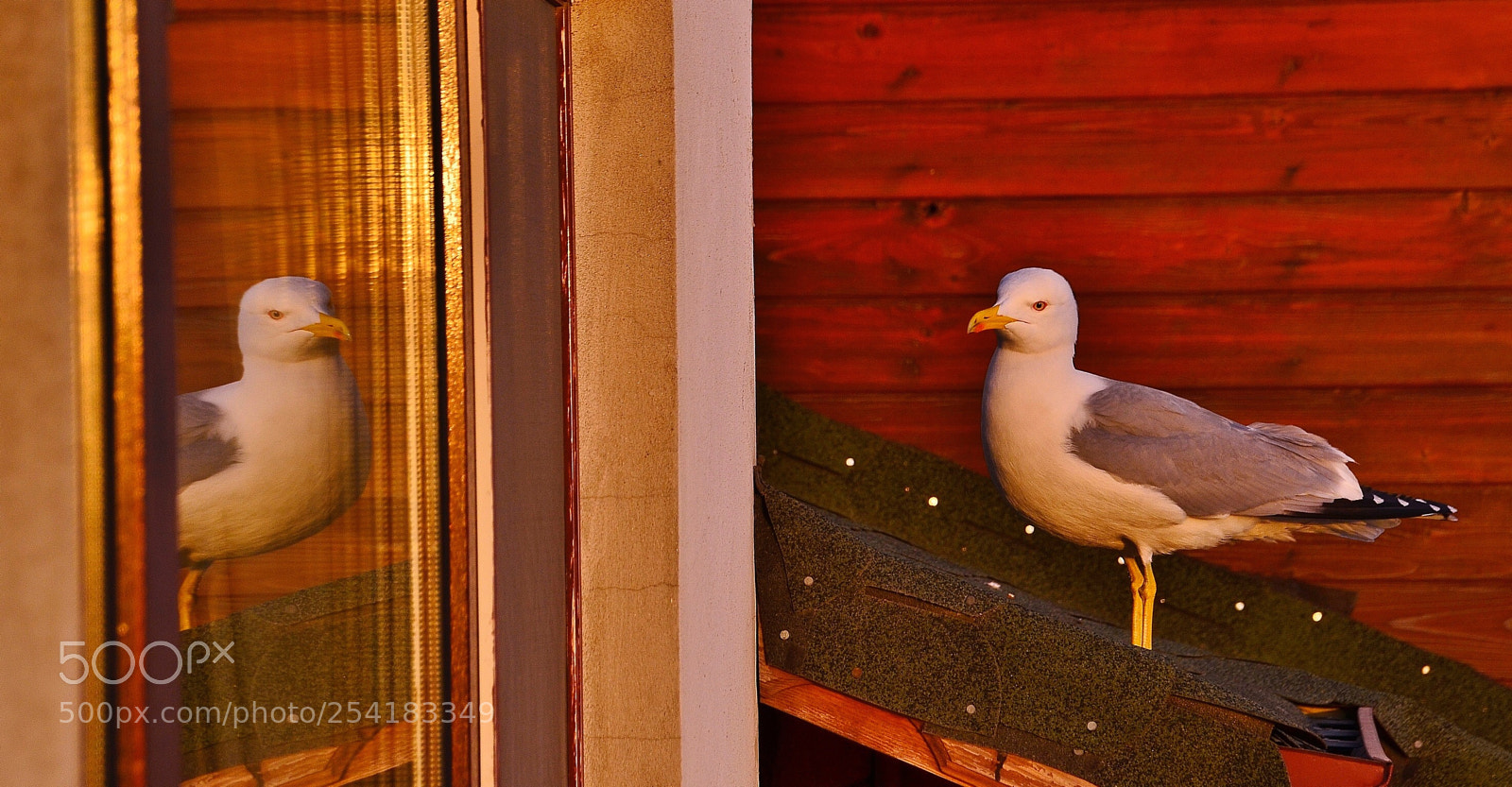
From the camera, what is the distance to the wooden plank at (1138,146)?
67.8 inches

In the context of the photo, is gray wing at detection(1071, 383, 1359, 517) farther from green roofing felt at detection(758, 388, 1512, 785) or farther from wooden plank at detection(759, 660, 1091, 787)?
wooden plank at detection(759, 660, 1091, 787)

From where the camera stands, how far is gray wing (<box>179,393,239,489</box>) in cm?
36

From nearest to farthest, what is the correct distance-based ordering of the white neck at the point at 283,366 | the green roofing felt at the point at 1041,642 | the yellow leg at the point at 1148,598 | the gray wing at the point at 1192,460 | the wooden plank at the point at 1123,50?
the white neck at the point at 283,366, the green roofing felt at the point at 1041,642, the gray wing at the point at 1192,460, the yellow leg at the point at 1148,598, the wooden plank at the point at 1123,50

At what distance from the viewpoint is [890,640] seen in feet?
3.93

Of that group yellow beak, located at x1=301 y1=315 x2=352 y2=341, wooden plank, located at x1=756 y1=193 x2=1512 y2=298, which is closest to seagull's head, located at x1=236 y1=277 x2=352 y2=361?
yellow beak, located at x1=301 y1=315 x2=352 y2=341

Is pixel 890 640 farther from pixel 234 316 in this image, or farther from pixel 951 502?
pixel 234 316

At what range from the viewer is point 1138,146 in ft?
5.71

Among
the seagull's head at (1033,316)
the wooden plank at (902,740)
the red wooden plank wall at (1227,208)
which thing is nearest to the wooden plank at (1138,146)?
the red wooden plank wall at (1227,208)

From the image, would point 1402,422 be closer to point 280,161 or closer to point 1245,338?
point 1245,338

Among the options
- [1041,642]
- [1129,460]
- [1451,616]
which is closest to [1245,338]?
[1129,460]

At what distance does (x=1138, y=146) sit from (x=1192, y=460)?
618mm

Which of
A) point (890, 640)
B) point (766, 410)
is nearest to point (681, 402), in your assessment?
point (890, 640)
